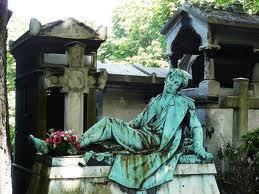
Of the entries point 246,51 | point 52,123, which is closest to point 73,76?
point 52,123

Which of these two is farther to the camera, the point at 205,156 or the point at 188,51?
the point at 188,51

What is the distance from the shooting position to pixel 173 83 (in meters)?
6.23

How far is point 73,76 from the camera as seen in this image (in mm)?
8719

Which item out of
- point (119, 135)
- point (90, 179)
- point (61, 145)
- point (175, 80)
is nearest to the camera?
point (90, 179)

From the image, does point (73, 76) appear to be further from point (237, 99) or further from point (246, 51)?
point (246, 51)

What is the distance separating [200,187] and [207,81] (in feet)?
14.1

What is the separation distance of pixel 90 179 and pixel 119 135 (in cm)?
67

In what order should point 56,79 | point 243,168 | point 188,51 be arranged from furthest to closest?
point 188,51 < point 56,79 < point 243,168

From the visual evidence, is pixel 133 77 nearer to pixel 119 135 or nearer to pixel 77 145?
pixel 119 135

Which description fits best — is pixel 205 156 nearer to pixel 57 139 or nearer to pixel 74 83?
pixel 57 139

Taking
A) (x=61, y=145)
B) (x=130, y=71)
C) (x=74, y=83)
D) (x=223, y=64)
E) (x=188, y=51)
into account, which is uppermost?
(x=188, y=51)

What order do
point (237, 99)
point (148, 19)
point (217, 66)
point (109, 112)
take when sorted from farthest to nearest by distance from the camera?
point (148, 19)
point (217, 66)
point (109, 112)
point (237, 99)

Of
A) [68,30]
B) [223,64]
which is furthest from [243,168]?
[68,30]

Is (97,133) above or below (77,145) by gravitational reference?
above
